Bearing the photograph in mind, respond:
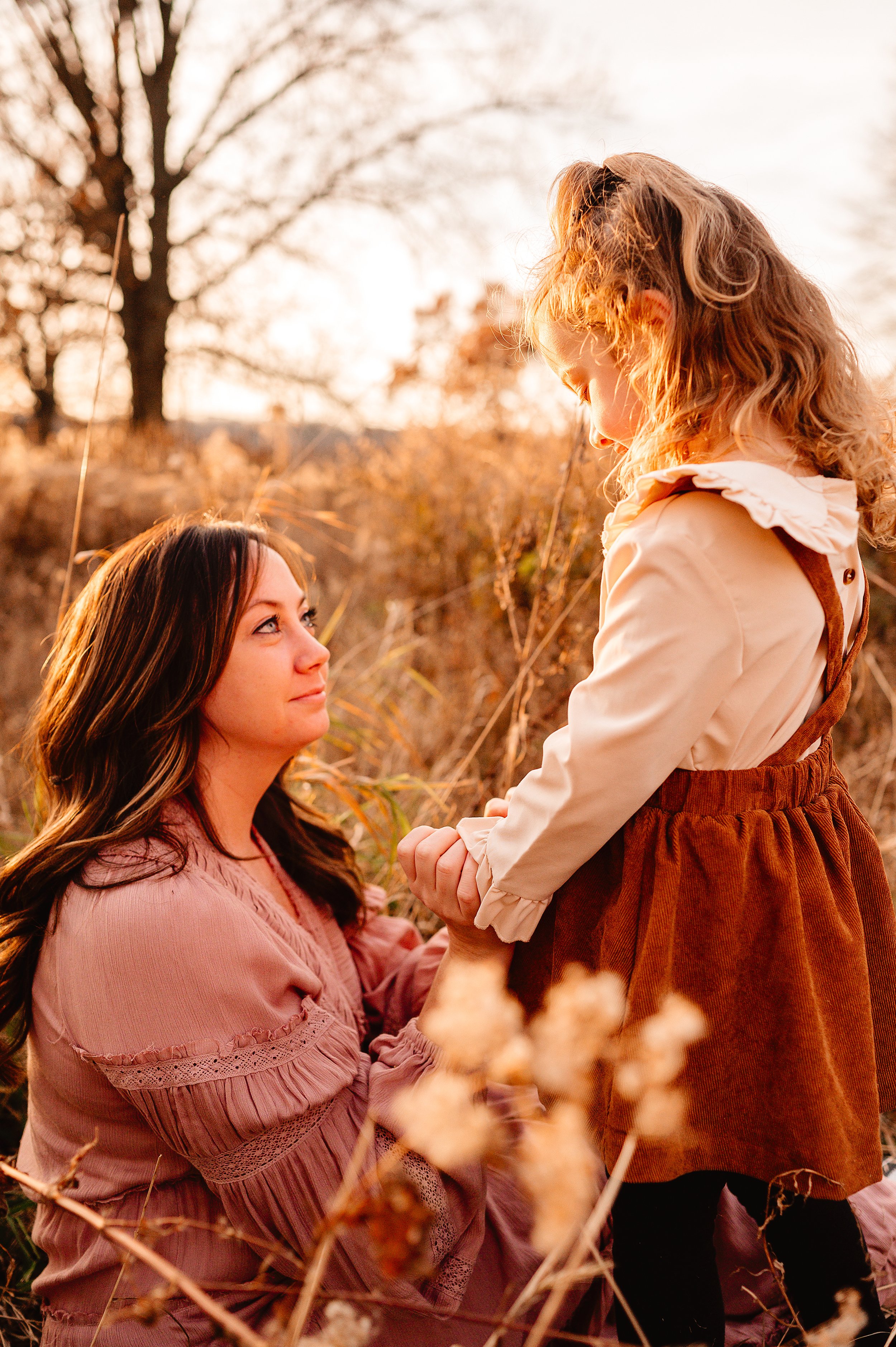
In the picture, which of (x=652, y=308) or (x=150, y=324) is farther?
(x=150, y=324)

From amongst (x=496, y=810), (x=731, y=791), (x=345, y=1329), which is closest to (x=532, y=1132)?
(x=345, y=1329)

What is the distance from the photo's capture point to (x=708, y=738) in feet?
4.14

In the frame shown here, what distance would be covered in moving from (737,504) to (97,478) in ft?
22.0

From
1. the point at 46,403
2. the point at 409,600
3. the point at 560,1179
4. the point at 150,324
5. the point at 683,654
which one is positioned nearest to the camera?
the point at 560,1179

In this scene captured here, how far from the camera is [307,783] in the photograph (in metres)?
2.64

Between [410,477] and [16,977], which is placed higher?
[410,477]

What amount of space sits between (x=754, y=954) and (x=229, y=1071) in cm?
80

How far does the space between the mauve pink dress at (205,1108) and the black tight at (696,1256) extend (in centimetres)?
24

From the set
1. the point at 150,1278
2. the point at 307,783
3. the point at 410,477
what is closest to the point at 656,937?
the point at 150,1278

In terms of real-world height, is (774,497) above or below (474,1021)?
above

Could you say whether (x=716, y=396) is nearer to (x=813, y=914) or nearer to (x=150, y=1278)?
(x=813, y=914)

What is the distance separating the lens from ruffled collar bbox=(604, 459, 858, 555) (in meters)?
1.15

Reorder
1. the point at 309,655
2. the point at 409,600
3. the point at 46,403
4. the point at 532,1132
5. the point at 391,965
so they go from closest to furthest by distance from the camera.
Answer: the point at 532,1132, the point at 309,655, the point at 391,965, the point at 409,600, the point at 46,403

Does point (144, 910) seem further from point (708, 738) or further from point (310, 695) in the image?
point (708, 738)
